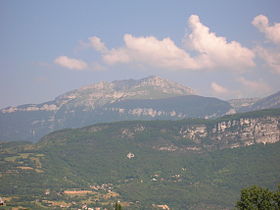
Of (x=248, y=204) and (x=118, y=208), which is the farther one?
(x=118, y=208)

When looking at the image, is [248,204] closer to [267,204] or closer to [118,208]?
[267,204]

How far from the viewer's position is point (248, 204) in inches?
6088

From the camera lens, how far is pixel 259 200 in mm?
155625

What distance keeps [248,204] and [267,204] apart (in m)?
5.06

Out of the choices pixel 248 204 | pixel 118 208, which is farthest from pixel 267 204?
pixel 118 208

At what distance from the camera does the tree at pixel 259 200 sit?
152 meters

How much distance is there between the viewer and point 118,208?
6880 inches

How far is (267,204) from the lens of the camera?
152 metres

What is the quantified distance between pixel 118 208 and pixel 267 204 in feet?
150

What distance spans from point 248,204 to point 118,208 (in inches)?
1607

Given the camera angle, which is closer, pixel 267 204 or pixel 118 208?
pixel 267 204

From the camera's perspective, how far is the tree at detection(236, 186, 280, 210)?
15245cm
